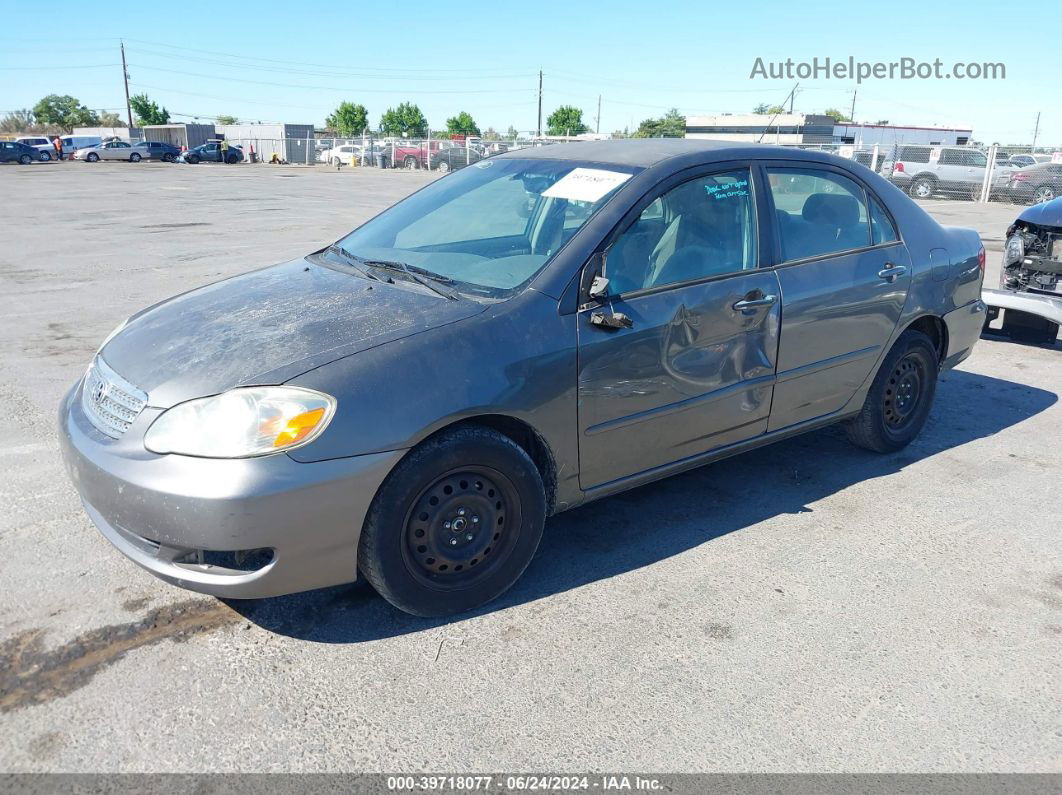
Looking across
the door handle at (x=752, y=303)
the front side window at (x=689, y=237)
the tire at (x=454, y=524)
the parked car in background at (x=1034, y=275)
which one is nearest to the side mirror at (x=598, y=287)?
the front side window at (x=689, y=237)

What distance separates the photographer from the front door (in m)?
3.30

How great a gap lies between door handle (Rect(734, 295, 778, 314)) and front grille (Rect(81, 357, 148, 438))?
7.94 feet

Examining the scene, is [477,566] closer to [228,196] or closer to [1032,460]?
[1032,460]

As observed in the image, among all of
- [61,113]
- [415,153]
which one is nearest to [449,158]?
[415,153]

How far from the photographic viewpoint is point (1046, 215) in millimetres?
6980

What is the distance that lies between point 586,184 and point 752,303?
909 millimetres

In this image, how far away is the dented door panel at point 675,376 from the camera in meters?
3.29

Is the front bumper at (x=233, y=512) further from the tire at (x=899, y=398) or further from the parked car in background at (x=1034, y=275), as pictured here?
the parked car in background at (x=1034, y=275)

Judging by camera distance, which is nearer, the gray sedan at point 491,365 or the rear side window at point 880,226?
the gray sedan at point 491,365

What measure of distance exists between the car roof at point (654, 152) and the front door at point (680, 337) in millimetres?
120

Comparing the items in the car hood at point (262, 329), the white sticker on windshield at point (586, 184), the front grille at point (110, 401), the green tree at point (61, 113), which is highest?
the green tree at point (61, 113)

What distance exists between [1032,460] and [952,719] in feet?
9.05

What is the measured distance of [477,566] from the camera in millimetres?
3102

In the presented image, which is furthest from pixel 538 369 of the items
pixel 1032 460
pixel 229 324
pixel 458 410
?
pixel 1032 460
